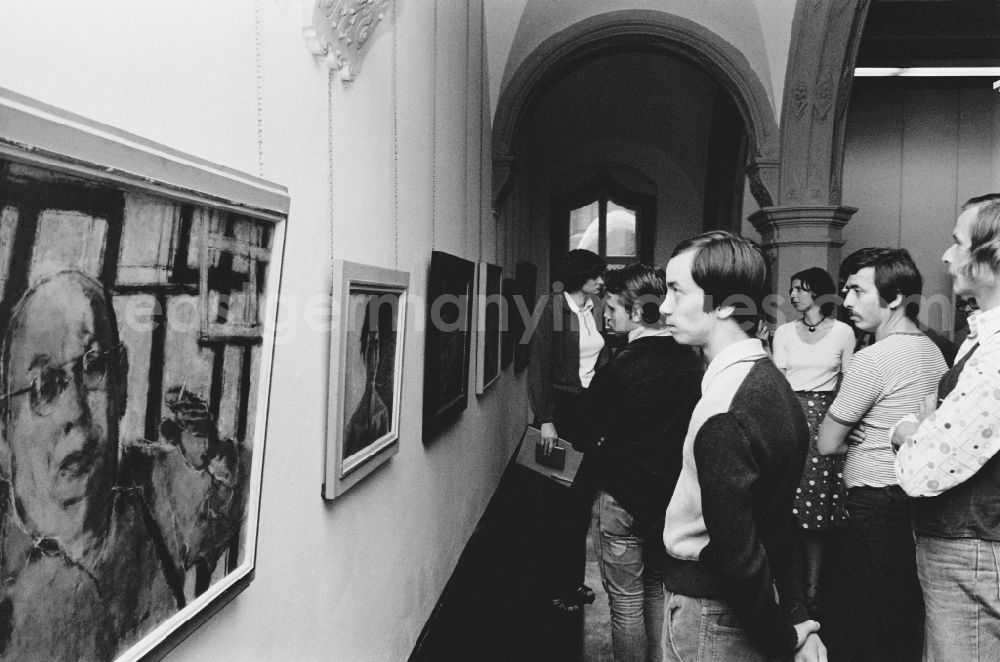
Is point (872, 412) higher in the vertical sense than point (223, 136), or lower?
lower

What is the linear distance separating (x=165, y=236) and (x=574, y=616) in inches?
164

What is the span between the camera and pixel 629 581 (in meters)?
3.36

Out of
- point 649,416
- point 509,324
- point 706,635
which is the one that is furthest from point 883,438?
point 509,324

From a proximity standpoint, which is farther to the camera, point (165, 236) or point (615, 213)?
point (615, 213)

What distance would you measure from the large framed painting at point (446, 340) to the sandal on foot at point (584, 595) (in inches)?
54.8

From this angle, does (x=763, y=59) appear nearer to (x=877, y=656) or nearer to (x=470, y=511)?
(x=470, y=511)

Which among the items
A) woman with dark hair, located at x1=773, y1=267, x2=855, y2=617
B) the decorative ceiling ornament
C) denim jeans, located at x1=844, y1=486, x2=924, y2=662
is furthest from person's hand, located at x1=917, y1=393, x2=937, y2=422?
the decorative ceiling ornament

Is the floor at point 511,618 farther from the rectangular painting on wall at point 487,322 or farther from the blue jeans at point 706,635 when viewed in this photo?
the blue jeans at point 706,635

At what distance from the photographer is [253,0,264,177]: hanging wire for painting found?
1765mm

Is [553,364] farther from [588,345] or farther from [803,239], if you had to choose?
[803,239]

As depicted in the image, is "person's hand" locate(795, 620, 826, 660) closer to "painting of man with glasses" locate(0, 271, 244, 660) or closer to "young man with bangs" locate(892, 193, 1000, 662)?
"young man with bangs" locate(892, 193, 1000, 662)

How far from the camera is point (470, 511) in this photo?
5.77m

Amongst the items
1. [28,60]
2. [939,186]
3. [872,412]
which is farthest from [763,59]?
[28,60]

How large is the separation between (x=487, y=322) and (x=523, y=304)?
3.40m
